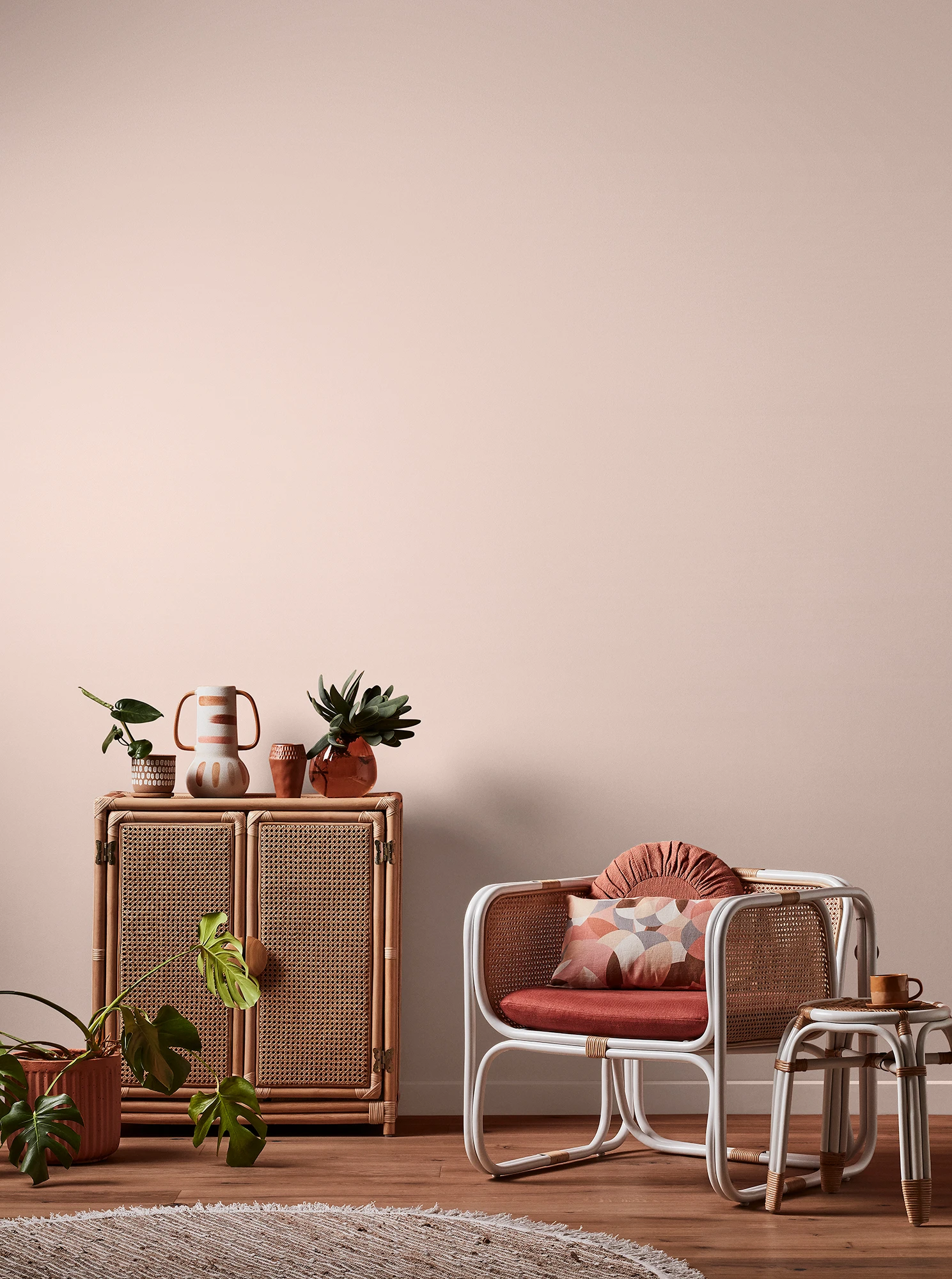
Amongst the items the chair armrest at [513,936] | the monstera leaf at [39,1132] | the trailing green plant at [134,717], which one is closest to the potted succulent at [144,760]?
the trailing green plant at [134,717]

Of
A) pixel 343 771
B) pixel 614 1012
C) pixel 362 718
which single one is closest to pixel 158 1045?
pixel 343 771

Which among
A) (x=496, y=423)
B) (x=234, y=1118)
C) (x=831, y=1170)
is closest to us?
(x=831, y=1170)

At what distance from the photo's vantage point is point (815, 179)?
11.5ft

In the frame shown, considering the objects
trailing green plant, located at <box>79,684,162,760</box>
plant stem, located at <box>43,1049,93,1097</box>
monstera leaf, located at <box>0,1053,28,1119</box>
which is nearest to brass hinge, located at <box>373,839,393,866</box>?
trailing green plant, located at <box>79,684,162,760</box>

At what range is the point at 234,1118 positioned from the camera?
2.70 m

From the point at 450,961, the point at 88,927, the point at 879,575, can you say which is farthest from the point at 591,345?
the point at 88,927

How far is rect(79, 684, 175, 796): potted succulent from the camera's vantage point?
3.18 meters

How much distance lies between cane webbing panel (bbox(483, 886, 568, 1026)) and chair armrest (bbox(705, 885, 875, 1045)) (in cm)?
49

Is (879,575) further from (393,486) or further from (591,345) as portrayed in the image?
(393,486)

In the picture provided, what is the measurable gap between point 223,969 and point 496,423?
1.63m

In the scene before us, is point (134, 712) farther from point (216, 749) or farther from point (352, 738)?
point (352, 738)

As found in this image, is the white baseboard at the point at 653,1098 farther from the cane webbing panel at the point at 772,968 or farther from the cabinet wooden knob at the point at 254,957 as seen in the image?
the cane webbing panel at the point at 772,968

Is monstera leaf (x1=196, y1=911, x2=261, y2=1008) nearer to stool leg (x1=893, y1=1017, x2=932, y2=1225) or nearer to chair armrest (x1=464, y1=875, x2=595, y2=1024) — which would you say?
chair armrest (x1=464, y1=875, x2=595, y2=1024)

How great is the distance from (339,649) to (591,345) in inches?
43.0
